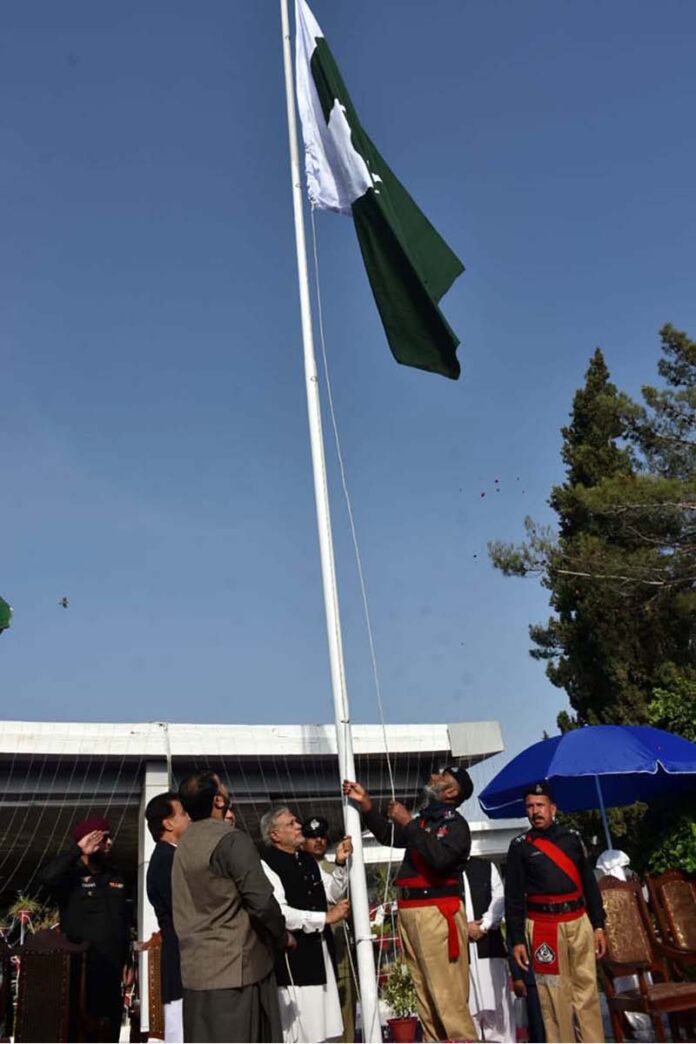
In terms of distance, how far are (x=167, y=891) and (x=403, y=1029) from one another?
341 cm

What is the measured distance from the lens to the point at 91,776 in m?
16.6

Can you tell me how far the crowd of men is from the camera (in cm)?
359

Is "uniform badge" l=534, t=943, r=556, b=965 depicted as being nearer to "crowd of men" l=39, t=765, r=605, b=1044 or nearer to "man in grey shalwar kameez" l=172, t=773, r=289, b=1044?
"crowd of men" l=39, t=765, r=605, b=1044

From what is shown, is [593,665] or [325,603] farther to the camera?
[593,665]

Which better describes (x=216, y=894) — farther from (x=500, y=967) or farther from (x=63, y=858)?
(x=500, y=967)

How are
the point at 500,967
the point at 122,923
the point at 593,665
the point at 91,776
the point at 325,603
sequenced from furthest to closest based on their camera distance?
1. the point at 91,776
2. the point at 593,665
3. the point at 500,967
4. the point at 122,923
5. the point at 325,603

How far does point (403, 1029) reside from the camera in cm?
699

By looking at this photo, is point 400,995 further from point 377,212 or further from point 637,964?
point 377,212

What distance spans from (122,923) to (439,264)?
4694 millimetres

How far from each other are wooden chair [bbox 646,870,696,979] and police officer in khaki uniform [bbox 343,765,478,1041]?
90.5 inches

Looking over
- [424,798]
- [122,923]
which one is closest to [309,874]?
[424,798]

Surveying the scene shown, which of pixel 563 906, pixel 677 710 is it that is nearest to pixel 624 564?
pixel 677 710

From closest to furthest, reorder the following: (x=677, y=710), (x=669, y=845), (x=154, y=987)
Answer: (x=154, y=987), (x=669, y=845), (x=677, y=710)

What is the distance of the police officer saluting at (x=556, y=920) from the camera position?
15.2 ft
